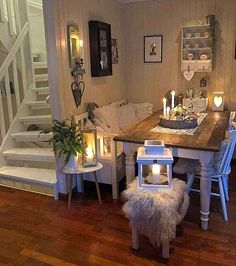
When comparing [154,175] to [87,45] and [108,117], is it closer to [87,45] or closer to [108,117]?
[108,117]

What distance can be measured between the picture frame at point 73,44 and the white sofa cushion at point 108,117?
68cm

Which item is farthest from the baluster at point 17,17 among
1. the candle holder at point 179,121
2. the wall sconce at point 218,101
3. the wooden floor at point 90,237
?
the wall sconce at point 218,101

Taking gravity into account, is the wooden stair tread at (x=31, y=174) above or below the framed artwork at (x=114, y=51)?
below

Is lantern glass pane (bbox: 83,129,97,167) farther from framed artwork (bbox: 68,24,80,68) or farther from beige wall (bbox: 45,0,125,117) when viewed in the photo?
framed artwork (bbox: 68,24,80,68)

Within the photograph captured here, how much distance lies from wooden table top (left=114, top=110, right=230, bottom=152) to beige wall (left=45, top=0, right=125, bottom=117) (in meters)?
0.80

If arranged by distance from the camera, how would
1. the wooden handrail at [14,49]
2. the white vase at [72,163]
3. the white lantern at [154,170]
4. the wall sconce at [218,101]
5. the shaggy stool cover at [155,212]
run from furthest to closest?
the wall sconce at [218,101], the wooden handrail at [14,49], the white vase at [72,163], the white lantern at [154,170], the shaggy stool cover at [155,212]

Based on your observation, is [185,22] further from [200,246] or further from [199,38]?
[200,246]

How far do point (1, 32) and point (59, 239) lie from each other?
3.00 m

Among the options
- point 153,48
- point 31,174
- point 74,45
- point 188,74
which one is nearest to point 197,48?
point 188,74

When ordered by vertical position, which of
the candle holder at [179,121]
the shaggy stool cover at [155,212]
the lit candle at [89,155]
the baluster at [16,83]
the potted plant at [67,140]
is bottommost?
the shaggy stool cover at [155,212]

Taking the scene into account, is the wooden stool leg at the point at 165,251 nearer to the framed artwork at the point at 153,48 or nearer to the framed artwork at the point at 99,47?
the framed artwork at the point at 99,47

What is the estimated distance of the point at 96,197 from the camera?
10.00 ft

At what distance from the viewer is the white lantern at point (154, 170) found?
201cm

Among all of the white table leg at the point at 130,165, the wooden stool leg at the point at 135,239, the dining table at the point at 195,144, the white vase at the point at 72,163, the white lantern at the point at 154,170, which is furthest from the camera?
the white vase at the point at 72,163
